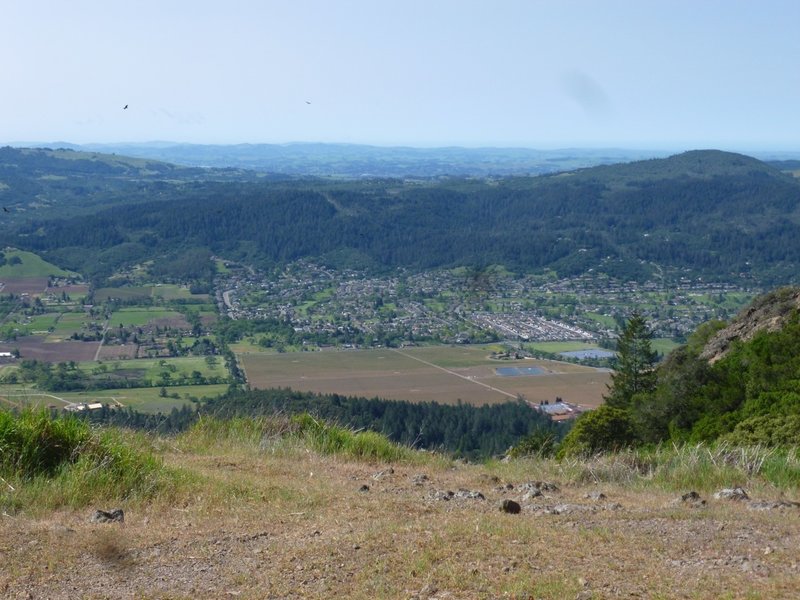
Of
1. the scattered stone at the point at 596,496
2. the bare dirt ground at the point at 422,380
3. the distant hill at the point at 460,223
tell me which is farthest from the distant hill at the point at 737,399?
the distant hill at the point at 460,223

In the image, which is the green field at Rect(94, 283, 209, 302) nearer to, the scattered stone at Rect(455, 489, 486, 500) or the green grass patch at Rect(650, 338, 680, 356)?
the green grass patch at Rect(650, 338, 680, 356)

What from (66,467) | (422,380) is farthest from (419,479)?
(422,380)

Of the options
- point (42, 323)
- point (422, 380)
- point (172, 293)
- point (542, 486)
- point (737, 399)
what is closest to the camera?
point (542, 486)

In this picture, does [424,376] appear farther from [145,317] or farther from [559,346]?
[145,317]

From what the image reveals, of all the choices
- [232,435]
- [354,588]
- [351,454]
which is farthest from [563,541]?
[232,435]

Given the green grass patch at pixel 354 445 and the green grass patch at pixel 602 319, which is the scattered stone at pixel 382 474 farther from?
the green grass patch at pixel 602 319

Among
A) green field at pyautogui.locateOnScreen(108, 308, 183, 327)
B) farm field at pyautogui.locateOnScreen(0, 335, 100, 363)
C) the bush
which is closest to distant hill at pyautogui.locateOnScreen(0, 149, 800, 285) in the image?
green field at pyautogui.locateOnScreen(108, 308, 183, 327)

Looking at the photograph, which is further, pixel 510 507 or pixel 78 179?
pixel 78 179
